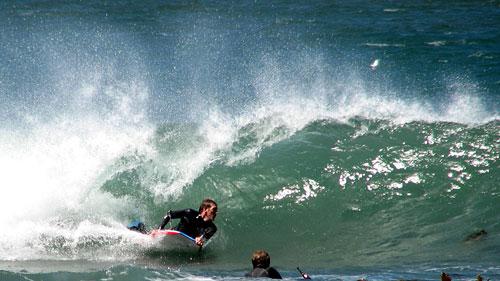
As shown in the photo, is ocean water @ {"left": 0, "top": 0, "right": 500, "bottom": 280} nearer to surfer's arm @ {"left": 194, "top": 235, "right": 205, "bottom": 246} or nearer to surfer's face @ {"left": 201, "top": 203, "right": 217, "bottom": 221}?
surfer's arm @ {"left": 194, "top": 235, "right": 205, "bottom": 246}

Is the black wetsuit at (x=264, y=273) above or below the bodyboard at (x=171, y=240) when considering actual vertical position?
below

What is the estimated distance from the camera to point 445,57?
31578 millimetres

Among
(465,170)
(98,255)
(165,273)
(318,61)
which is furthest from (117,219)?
(318,61)

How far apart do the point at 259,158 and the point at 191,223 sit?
4.24 meters

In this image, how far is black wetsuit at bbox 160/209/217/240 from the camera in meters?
14.3

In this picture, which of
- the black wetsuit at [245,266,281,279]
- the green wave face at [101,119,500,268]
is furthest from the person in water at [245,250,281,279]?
the green wave face at [101,119,500,268]

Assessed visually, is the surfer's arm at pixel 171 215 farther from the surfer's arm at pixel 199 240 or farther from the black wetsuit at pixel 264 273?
the black wetsuit at pixel 264 273

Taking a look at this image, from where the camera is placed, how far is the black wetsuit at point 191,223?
14.3m

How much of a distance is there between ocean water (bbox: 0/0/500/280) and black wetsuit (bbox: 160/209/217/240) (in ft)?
1.38

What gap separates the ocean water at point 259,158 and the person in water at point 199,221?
0.42 meters

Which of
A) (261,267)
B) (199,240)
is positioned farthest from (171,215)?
(261,267)

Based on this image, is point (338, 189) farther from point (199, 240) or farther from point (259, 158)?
point (199, 240)

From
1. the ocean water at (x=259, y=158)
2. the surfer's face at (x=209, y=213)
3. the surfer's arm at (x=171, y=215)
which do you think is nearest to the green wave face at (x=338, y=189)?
the ocean water at (x=259, y=158)

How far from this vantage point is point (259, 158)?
18266 millimetres
